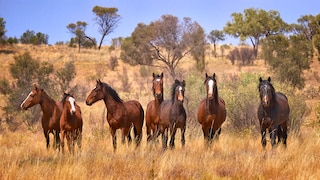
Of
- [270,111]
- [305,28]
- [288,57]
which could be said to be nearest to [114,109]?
[270,111]

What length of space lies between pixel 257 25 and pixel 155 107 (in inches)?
1627

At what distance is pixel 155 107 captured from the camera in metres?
10.3

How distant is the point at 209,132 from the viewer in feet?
32.1

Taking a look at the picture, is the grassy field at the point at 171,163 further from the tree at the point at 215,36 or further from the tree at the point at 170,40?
the tree at the point at 215,36

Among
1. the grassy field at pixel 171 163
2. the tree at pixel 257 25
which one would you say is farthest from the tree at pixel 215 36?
the grassy field at pixel 171 163

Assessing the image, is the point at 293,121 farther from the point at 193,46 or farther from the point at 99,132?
the point at 193,46

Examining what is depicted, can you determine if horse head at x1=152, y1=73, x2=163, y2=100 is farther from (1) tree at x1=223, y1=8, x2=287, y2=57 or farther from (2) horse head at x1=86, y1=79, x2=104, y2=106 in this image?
(1) tree at x1=223, y1=8, x2=287, y2=57

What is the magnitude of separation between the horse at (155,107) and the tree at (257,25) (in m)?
39.3

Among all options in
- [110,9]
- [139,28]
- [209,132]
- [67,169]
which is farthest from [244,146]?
[110,9]

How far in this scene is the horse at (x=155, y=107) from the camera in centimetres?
966

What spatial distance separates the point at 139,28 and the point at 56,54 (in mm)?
15493

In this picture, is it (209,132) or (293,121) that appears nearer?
(209,132)

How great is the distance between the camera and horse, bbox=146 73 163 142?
9664 mm

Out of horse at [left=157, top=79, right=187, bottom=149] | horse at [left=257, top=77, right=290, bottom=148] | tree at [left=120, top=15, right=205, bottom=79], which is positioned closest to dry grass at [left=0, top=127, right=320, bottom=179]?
horse at [left=257, top=77, right=290, bottom=148]
